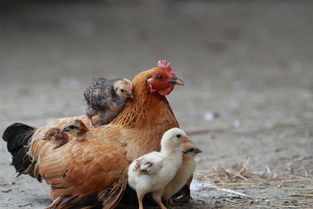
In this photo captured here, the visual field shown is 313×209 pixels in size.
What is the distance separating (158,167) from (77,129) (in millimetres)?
718

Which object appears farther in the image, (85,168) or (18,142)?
(18,142)

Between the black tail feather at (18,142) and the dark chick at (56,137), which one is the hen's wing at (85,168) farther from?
the black tail feather at (18,142)

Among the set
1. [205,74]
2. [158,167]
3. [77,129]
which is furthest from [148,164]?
[205,74]

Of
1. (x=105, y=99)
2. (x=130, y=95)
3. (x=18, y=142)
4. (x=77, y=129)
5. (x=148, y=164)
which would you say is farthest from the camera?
(x=18, y=142)

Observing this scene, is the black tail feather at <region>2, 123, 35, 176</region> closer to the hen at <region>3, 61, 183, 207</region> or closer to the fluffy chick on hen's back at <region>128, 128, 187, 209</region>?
the hen at <region>3, 61, 183, 207</region>

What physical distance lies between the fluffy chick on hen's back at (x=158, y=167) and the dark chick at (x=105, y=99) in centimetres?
58

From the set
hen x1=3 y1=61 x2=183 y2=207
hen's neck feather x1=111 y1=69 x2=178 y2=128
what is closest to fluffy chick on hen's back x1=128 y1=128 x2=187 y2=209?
hen x1=3 y1=61 x2=183 y2=207

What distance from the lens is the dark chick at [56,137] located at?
4.47 m

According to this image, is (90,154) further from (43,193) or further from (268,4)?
(268,4)

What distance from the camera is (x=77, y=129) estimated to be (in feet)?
14.4

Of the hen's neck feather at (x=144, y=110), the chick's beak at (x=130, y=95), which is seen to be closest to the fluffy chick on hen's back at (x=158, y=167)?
the hen's neck feather at (x=144, y=110)

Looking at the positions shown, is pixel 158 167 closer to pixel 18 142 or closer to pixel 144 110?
pixel 144 110

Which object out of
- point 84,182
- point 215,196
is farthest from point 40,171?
point 215,196

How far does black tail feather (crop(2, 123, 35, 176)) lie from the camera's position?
496 centimetres
